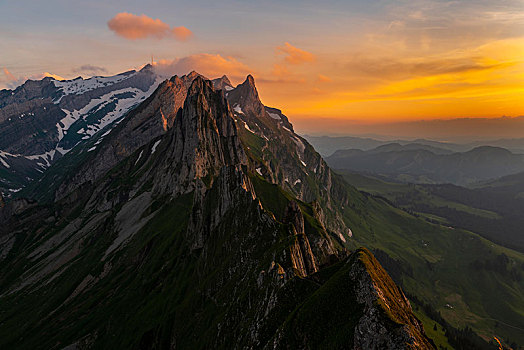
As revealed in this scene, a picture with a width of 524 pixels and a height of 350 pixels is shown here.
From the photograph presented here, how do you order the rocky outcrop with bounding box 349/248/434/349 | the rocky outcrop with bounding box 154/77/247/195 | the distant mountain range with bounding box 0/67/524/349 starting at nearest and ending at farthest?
1. the rocky outcrop with bounding box 349/248/434/349
2. the distant mountain range with bounding box 0/67/524/349
3. the rocky outcrop with bounding box 154/77/247/195

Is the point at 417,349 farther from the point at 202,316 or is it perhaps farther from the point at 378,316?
the point at 202,316

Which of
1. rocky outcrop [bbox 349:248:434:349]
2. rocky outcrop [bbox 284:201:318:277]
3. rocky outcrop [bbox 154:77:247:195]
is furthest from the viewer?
rocky outcrop [bbox 154:77:247:195]

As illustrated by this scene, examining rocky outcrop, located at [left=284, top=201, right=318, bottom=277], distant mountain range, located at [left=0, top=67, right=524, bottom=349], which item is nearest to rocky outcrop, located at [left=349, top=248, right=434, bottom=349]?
distant mountain range, located at [left=0, top=67, right=524, bottom=349]

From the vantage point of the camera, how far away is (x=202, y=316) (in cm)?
6656

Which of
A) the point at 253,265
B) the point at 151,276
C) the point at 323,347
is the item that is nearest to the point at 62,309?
the point at 151,276

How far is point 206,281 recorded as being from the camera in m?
75.8

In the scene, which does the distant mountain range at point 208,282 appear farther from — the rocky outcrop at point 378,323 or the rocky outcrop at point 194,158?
the rocky outcrop at point 194,158

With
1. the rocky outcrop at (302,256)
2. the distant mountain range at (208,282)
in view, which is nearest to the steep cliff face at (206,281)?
the distant mountain range at (208,282)

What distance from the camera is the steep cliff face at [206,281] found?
3141cm

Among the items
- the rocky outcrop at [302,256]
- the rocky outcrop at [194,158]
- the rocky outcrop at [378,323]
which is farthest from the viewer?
the rocky outcrop at [194,158]

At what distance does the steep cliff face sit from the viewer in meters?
31.4

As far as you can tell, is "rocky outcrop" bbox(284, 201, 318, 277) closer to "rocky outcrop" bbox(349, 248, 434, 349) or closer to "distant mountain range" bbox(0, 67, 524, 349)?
"distant mountain range" bbox(0, 67, 524, 349)

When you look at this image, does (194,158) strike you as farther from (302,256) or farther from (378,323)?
(378,323)

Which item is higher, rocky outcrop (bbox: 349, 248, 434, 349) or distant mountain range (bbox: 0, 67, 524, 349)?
rocky outcrop (bbox: 349, 248, 434, 349)
